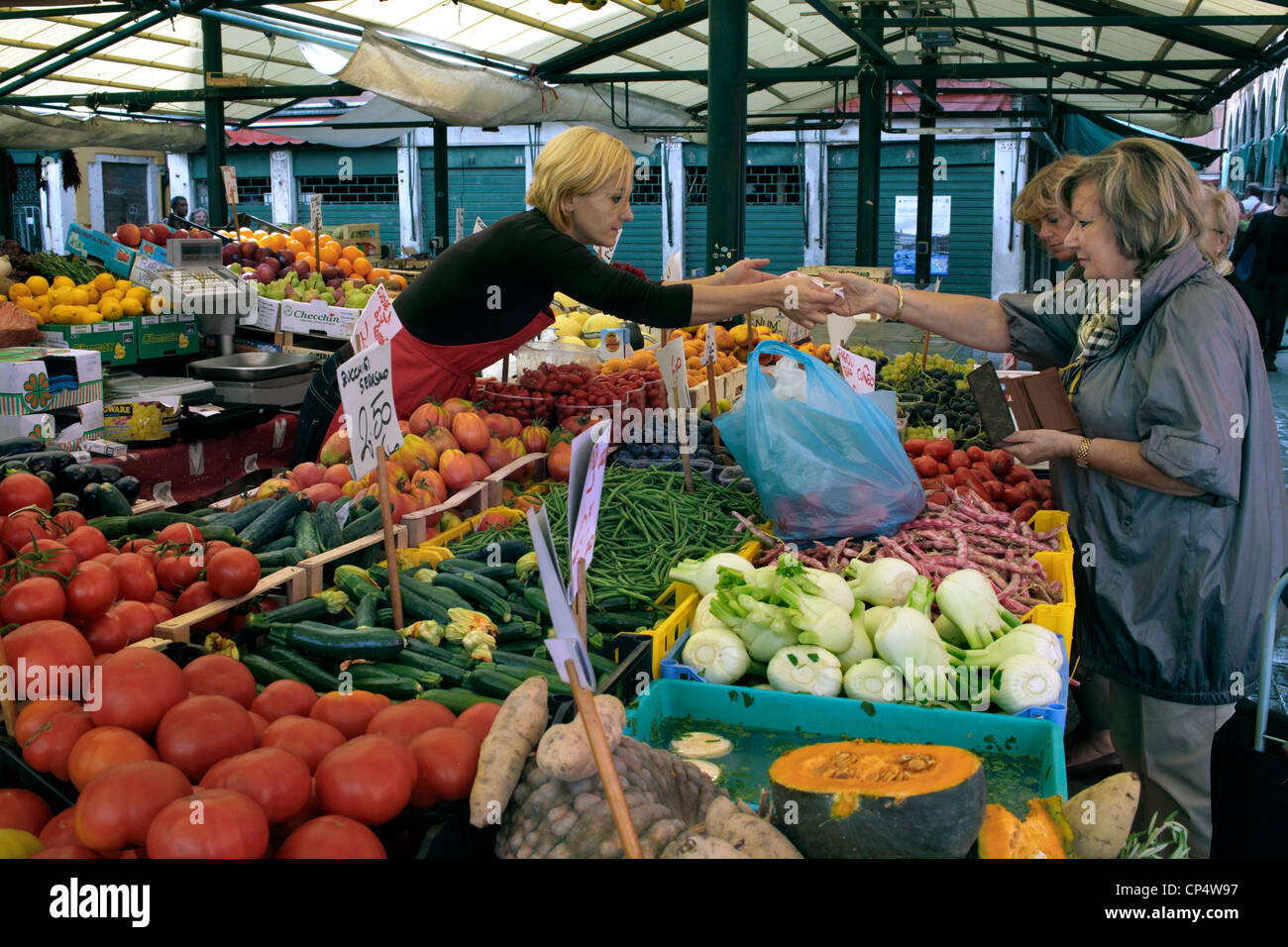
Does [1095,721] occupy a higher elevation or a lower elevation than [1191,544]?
lower

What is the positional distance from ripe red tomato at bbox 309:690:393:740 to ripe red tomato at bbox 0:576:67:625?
2.26ft

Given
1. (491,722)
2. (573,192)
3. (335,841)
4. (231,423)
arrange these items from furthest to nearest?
1. (231,423)
2. (573,192)
3. (491,722)
4. (335,841)

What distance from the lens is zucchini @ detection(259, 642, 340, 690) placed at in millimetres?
2381

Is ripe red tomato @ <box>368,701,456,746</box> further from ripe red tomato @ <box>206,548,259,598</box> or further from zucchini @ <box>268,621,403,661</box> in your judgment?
ripe red tomato @ <box>206,548,259,598</box>

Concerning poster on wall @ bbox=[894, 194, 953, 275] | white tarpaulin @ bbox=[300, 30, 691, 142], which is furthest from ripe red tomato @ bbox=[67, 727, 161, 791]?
poster on wall @ bbox=[894, 194, 953, 275]

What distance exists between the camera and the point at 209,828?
1310 millimetres

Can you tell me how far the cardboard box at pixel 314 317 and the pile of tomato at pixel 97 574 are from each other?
5413 millimetres

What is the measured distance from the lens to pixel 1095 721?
4078mm

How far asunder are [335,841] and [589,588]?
4.76 feet

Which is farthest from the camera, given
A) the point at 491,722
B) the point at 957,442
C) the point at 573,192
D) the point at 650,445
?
the point at 957,442

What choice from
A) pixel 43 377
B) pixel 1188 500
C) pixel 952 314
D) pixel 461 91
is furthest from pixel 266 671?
pixel 461 91
